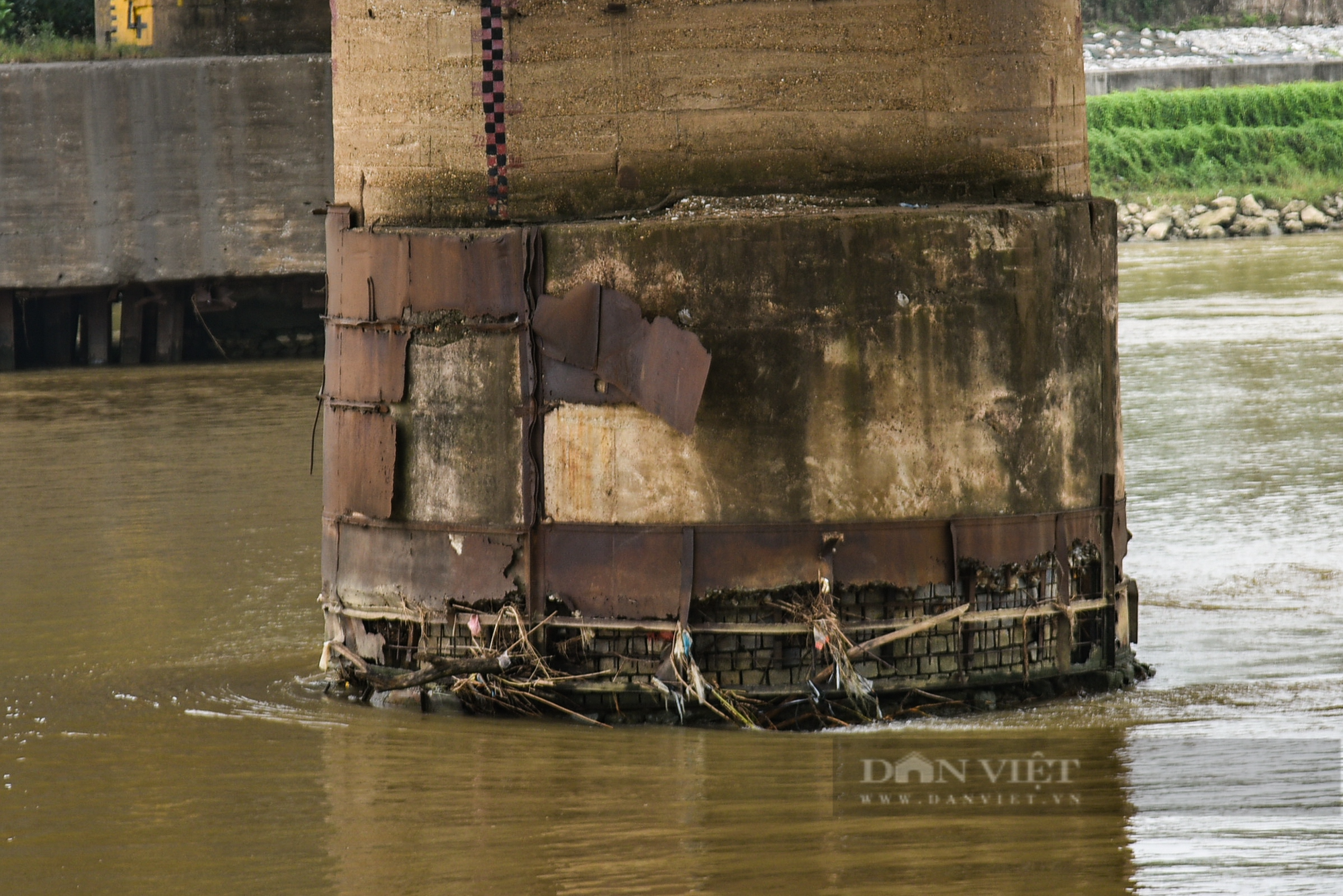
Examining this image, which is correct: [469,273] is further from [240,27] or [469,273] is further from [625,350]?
[240,27]

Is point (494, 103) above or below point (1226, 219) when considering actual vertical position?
below

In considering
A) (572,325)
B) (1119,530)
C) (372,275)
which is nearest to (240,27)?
(372,275)

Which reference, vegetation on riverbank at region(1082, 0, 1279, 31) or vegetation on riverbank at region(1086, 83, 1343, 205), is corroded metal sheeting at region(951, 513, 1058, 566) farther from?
vegetation on riverbank at region(1082, 0, 1279, 31)

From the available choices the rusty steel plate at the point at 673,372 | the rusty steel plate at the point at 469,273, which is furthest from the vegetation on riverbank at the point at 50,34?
the rusty steel plate at the point at 673,372

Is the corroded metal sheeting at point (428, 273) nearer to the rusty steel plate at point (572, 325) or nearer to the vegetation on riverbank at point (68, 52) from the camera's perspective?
the rusty steel plate at point (572, 325)

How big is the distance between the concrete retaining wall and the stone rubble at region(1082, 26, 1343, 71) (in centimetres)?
494

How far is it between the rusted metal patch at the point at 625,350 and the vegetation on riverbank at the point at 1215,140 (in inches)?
1573

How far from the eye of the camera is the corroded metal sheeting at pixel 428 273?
7840mm

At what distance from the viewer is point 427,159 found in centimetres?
816

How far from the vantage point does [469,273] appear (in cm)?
791

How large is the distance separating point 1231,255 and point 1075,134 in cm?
2915

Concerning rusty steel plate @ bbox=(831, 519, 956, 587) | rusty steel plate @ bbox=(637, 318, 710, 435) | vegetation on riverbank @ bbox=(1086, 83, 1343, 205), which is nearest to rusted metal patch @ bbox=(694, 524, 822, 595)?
rusty steel plate @ bbox=(831, 519, 956, 587)

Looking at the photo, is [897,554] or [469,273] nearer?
[897,554]

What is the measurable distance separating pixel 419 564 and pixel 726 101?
2356 mm
